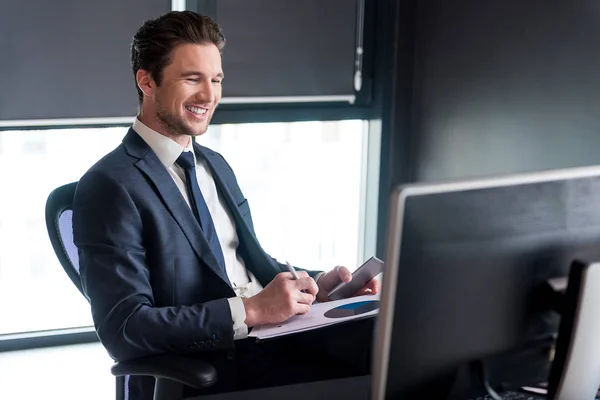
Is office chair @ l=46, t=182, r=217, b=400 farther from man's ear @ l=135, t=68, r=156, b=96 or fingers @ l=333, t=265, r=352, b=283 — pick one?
fingers @ l=333, t=265, r=352, b=283

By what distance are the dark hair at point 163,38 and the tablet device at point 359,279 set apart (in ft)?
2.19

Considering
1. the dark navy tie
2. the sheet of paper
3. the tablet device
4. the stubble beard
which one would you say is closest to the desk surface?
the sheet of paper

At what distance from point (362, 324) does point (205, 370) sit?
363 millimetres

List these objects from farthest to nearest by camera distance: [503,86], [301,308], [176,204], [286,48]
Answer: [503,86] < [286,48] < [176,204] < [301,308]

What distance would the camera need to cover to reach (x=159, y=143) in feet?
6.83

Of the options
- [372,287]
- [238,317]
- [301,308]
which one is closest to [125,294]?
[238,317]

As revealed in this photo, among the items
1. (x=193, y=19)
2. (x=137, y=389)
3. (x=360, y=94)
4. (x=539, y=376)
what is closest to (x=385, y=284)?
(x=539, y=376)

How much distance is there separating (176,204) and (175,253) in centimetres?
11

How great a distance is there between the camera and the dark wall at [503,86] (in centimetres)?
→ 368

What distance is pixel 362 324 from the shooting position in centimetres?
189

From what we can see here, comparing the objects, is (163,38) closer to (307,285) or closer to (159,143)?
(159,143)

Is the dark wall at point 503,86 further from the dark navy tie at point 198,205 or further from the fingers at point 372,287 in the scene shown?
the dark navy tie at point 198,205

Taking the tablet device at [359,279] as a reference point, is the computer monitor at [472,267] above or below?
above

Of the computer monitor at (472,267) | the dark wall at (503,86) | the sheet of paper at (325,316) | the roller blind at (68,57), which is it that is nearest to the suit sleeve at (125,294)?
the sheet of paper at (325,316)
